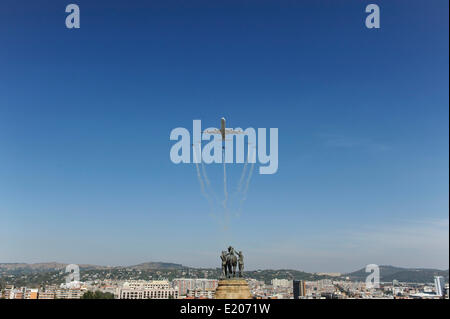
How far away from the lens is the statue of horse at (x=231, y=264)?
38781mm

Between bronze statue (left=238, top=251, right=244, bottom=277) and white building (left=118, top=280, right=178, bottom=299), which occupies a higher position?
bronze statue (left=238, top=251, right=244, bottom=277)

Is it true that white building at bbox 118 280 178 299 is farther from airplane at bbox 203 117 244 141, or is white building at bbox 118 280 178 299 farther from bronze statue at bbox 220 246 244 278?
bronze statue at bbox 220 246 244 278

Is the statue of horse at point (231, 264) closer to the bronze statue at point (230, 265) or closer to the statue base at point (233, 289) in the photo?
the bronze statue at point (230, 265)

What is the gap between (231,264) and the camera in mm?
38812

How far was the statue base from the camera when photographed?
3728cm

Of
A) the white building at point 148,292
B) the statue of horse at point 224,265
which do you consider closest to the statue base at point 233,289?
the statue of horse at point 224,265

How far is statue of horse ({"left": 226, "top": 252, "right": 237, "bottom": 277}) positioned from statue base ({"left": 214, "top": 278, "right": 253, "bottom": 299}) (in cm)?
88

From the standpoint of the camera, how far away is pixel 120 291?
513 ft

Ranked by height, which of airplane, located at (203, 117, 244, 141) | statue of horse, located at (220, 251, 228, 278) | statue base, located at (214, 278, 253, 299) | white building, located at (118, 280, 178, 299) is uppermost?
airplane, located at (203, 117, 244, 141)

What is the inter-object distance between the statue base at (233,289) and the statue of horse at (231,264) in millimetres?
881

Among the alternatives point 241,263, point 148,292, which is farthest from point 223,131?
point 148,292

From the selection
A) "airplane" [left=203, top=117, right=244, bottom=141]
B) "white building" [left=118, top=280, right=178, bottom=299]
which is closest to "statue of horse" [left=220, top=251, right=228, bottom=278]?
"airplane" [left=203, top=117, right=244, bottom=141]
